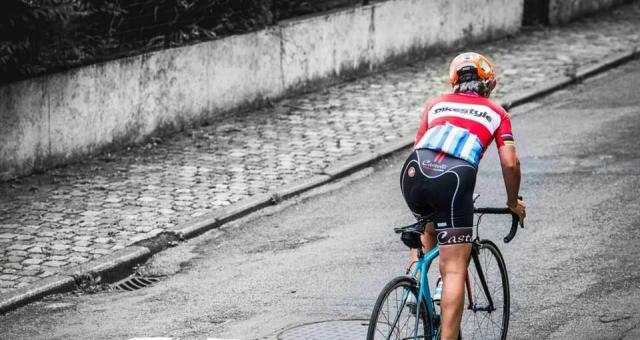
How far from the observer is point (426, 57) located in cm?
1802

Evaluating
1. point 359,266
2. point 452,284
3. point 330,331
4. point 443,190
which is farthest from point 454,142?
point 359,266

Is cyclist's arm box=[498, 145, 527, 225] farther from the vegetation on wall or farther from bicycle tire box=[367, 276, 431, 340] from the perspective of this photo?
the vegetation on wall

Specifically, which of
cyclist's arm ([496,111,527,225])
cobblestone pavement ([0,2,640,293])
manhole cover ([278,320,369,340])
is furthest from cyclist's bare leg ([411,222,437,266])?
cobblestone pavement ([0,2,640,293])

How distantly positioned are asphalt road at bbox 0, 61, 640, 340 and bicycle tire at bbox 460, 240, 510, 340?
0.72 ft

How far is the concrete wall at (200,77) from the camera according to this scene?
11867 mm

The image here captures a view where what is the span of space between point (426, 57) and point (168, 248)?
9.26 meters

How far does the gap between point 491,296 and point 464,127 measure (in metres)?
1.29

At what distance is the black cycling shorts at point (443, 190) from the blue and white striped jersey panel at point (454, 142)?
33 mm

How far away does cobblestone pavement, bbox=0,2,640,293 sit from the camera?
9734 mm

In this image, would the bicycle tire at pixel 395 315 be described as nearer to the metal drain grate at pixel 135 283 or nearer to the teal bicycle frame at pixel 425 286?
the teal bicycle frame at pixel 425 286

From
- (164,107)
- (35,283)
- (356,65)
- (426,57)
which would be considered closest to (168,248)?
(35,283)

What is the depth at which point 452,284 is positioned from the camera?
19.7ft

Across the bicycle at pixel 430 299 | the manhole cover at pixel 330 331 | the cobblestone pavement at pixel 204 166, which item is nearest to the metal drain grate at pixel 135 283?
the cobblestone pavement at pixel 204 166

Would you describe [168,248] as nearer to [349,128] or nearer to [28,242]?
[28,242]
